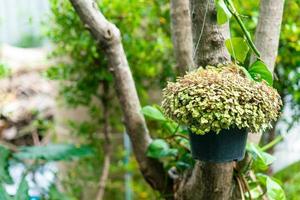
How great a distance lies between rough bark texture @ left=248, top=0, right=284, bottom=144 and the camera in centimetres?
119

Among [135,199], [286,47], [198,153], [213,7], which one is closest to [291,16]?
[286,47]

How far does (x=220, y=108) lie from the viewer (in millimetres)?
970

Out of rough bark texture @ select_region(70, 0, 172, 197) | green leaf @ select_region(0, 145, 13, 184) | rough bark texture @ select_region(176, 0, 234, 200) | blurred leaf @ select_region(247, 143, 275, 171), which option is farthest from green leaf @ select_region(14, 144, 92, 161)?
blurred leaf @ select_region(247, 143, 275, 171)

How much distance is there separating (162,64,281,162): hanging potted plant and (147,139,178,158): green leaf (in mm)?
343

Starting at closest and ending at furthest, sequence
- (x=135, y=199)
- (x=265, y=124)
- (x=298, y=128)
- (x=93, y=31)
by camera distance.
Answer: (x=265, y=124) → (x=93, y=31) → (x=298, y=128) → (x=135, y=199)

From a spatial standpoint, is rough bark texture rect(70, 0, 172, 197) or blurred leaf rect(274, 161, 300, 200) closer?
rough bark texture rect(70, 0, 172, 197)

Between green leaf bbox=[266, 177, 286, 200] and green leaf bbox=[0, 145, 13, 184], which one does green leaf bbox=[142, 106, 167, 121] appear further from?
green leaf bbox=[0, 145, 13, 184]

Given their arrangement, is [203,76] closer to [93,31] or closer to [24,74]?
[93,31]

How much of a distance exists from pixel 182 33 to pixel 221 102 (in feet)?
1.68

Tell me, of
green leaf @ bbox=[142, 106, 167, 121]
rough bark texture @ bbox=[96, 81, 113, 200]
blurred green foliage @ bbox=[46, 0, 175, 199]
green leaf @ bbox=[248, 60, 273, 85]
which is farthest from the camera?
rough bark texture @ bbox=[96, 81, 113, 200]

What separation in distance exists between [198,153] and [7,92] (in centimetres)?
149

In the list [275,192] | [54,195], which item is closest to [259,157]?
[275,192]

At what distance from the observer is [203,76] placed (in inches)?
40.6

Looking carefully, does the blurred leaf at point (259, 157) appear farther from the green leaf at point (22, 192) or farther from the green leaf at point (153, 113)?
the green leaf at point (22, 192)
